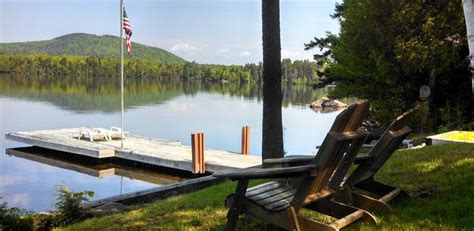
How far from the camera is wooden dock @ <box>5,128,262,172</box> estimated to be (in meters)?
17.0

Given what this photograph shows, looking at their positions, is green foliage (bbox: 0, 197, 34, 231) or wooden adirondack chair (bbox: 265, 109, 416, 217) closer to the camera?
wooden adirondack chair (bbox: 265, 109, 416, 217)

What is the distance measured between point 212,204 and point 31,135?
64.9 ft

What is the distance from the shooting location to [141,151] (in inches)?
748

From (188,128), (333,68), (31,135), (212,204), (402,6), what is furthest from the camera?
(188,128)

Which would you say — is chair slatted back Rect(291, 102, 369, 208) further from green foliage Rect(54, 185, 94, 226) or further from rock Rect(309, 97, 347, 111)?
rock Rect(309, 97, 347, 111)

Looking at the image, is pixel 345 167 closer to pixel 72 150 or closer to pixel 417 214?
pixel 417 214

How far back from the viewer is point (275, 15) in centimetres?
891

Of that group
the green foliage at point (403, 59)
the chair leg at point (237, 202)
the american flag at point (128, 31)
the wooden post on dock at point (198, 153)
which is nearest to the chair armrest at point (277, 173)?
the chair leg at point (237, 202)

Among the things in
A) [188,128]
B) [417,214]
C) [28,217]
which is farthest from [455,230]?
[188,128]

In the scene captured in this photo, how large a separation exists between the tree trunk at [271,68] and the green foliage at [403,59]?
5.96 metres

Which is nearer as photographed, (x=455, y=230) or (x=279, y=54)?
(x=455, y=230)

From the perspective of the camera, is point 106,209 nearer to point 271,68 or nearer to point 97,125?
point 271,68

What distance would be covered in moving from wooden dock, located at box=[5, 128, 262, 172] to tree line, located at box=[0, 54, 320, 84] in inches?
4151

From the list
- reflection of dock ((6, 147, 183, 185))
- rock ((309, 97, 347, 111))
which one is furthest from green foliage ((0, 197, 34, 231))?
rock ((309, 97, 347, 111))
